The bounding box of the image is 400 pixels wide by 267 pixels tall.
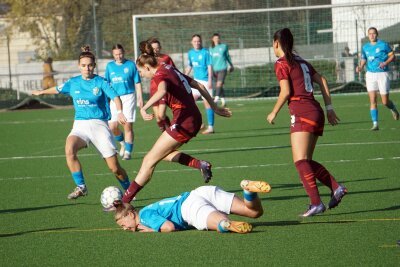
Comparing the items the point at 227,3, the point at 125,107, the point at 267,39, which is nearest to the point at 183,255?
the point at 125,107

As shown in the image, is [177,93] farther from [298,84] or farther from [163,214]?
[163,214]

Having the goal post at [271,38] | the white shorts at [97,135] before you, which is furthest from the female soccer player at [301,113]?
the goal post at [271,38]

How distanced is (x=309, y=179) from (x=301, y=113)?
2.44 feet

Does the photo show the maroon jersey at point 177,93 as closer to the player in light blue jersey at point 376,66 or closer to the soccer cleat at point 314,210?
the soccer cleat at point 314,210

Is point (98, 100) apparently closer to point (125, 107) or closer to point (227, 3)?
point (125, 107)

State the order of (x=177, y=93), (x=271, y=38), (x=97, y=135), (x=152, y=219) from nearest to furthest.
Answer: (x=152, y=219)
(x=177, y=93)
(x=97, y=135)
(x=271, y=38)

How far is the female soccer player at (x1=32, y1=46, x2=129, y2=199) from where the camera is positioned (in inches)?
456

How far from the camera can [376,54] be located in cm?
1978

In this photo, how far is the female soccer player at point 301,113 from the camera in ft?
31.0

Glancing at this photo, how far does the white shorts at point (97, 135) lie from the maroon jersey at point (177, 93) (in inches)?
62.5

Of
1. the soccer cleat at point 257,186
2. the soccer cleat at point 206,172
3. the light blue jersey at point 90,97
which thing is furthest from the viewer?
the light blue jersey at point 90,97

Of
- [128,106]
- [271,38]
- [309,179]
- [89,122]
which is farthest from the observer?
[271,38]

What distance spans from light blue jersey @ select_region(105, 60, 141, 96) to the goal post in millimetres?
17138

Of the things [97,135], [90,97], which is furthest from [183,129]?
[90,97]
